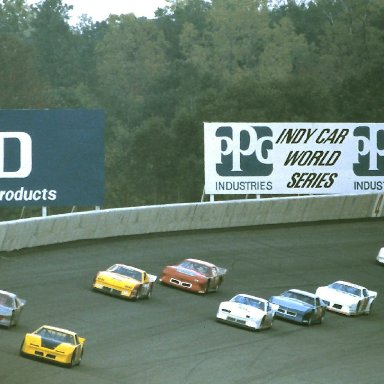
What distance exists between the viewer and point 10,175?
150 feet

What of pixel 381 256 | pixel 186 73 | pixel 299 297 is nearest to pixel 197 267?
pixel 299 297

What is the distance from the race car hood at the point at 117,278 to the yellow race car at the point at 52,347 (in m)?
8.40

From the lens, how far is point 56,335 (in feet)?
87.4

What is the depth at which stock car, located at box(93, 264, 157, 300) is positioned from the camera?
35031 millimetres

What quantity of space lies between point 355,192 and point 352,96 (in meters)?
54.9

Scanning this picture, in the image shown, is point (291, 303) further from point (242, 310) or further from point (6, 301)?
point (6, 301)

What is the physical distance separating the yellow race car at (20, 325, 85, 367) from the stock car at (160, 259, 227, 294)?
10.9m

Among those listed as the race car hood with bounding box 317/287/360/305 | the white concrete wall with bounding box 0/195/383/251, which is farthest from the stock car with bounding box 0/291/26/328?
the race car hood with bounding box 317/287/360/305

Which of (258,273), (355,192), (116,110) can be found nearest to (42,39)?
(116,110)

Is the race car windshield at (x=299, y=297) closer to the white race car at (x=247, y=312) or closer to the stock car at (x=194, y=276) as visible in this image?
the white race car at (x=247, y=312)

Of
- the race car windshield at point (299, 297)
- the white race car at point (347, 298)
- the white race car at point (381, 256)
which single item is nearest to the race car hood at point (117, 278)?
the race car windshield at point (299, 297)

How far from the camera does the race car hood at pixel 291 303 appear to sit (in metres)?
34.6

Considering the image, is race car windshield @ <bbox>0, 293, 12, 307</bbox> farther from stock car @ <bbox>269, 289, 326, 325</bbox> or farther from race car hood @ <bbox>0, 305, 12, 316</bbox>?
stock car @ <bbox>269, 289, 326, 325</bbox>

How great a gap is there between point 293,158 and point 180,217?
348 inches
